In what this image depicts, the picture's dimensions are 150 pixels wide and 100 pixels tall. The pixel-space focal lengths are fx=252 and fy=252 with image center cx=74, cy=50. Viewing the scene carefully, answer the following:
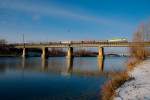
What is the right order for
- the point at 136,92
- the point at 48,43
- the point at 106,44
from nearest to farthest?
the point at 136,92, the point at 106,44, the point at 48,43

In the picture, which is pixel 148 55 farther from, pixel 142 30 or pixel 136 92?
pixel 136 92

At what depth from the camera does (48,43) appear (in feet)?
420

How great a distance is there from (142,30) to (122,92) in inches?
1675

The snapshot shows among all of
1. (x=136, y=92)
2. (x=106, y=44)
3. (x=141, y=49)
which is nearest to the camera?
(x=136, y=92)

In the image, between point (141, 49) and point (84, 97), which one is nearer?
point (84, 97)

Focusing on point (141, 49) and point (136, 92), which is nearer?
point (136, 92)

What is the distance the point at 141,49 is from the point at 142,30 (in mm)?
5090

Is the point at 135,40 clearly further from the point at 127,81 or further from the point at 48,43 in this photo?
the point at 48,43

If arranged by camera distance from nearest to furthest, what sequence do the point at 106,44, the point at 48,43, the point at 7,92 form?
the point at 7,92 < the point at 106,44 < the point at 48,43

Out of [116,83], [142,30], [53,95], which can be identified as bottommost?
[53,95]

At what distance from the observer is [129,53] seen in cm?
5600

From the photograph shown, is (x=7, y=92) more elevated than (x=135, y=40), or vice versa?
(x=135, y=40)

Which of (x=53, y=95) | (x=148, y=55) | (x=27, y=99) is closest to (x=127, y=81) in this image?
(x=53, y=95)

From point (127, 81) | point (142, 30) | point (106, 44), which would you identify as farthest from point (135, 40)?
point (106, 44)
